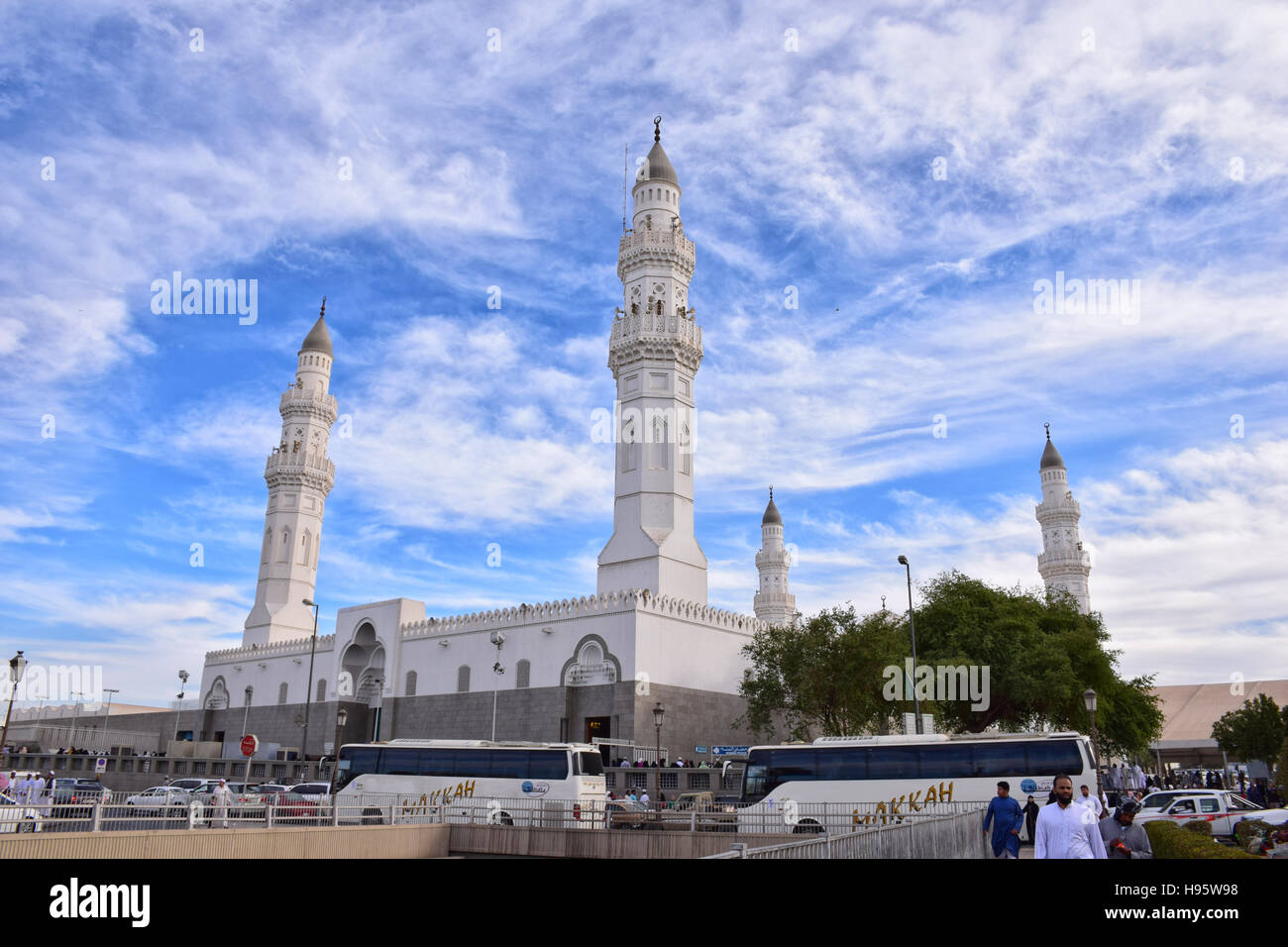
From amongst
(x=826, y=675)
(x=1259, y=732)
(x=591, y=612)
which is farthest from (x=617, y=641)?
(x=1259, y=732)

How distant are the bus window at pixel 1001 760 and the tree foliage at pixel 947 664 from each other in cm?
1492

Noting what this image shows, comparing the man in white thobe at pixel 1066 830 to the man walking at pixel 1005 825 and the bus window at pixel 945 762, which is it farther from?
the bus window at pixel 945 762

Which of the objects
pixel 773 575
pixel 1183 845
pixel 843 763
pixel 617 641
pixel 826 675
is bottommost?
pixel 1183 845

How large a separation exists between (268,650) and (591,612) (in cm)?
2661

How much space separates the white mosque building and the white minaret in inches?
1212

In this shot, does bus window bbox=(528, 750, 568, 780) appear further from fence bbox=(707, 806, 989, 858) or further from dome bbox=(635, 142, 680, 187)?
dome bbox=(635, 142, 680, 187)

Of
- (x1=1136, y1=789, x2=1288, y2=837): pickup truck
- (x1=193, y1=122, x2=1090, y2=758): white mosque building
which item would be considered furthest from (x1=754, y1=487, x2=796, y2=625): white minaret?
(x1=1136, y1=789, x2=1288, y2=837): pickup truck

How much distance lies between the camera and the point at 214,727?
60156 millimetres

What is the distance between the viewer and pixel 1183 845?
13.3m

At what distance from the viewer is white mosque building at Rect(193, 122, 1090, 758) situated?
133 feet

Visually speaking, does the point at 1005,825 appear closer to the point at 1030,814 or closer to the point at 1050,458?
the point at 1030,814

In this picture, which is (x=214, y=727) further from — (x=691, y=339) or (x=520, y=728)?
(x=691, y=339)

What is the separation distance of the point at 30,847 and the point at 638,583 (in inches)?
1238
